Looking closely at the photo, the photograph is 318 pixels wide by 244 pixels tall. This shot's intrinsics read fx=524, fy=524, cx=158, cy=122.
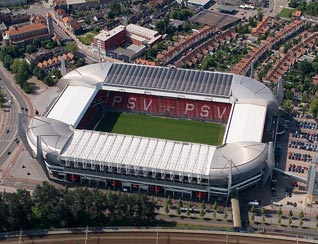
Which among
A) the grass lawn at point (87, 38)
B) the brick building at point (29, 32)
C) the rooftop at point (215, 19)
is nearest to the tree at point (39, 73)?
the brick building at point (29, 32)

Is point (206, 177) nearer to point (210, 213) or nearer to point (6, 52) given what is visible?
point (210, 213)

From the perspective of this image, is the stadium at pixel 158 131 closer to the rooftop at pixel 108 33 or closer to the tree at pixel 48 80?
the tree at pixel 48 80

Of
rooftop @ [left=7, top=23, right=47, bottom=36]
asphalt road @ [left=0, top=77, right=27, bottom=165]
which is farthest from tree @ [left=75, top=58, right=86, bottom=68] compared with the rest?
rooftop @ [left=7, top=23, right=47, bottom=36]

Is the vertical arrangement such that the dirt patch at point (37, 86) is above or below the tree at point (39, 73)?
below

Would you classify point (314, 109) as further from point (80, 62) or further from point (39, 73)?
point (39, 73)

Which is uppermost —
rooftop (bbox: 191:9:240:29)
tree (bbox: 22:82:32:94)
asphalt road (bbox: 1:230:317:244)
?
rooftop (bbox: 191:9:240:29)

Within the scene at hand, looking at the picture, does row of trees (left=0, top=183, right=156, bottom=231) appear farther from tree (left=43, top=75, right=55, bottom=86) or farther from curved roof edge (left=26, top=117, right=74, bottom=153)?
tree (left=43, top=75, right=55, bottom=86)

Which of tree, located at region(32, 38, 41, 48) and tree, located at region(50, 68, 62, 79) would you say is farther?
tree, located at region(32, 38, 41, 48)
